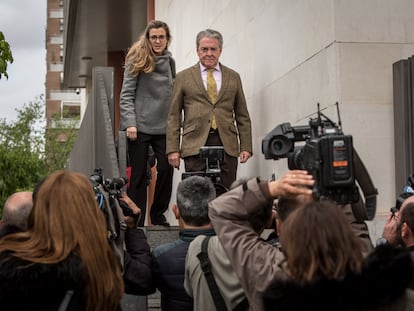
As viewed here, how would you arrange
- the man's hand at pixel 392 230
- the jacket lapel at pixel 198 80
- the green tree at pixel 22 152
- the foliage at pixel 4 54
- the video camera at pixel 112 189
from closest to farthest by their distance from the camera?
the video camera at pixel 112 189 < the man's hand at pixel 392 230 < the jacket lapel at pixel 198 80 < the foliage at pixel 4 54 < the green tree at pixel 22 152

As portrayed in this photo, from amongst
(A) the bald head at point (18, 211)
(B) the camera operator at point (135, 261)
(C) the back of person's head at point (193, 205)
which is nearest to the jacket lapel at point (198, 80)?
(C) the back of person's head at point (193, 205)

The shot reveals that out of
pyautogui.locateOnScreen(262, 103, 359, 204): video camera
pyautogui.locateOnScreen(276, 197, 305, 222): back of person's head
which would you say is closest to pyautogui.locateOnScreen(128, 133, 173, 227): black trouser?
pyautogui.locateOnScreen(276, 197, 305, 222): back of person's head

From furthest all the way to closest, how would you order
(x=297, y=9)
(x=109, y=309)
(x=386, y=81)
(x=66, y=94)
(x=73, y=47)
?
(x=66, y=94) → (x=73, y=47) → (x=297, y=9) → (x=386, y=81) → (x=109, y=309)

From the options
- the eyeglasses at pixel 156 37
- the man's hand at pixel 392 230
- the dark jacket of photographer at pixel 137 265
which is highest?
the eyeglasses at pixel 156 37

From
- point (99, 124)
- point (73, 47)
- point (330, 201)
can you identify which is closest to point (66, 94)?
point (73, 47)

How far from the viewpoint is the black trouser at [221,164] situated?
901 centimetres

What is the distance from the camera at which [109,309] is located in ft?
13.9

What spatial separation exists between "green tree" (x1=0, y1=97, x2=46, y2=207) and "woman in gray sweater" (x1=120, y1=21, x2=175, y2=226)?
23.6 m

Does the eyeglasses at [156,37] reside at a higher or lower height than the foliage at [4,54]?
lower

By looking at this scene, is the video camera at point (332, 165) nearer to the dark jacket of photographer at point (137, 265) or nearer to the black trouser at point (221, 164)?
the dark jacket of photographer at point (137, 265)

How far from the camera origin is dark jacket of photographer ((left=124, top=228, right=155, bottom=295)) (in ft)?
16.7

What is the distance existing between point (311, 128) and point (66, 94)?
95.4m

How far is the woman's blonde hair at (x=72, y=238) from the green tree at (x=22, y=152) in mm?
28851

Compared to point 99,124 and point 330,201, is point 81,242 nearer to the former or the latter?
point 330,201
